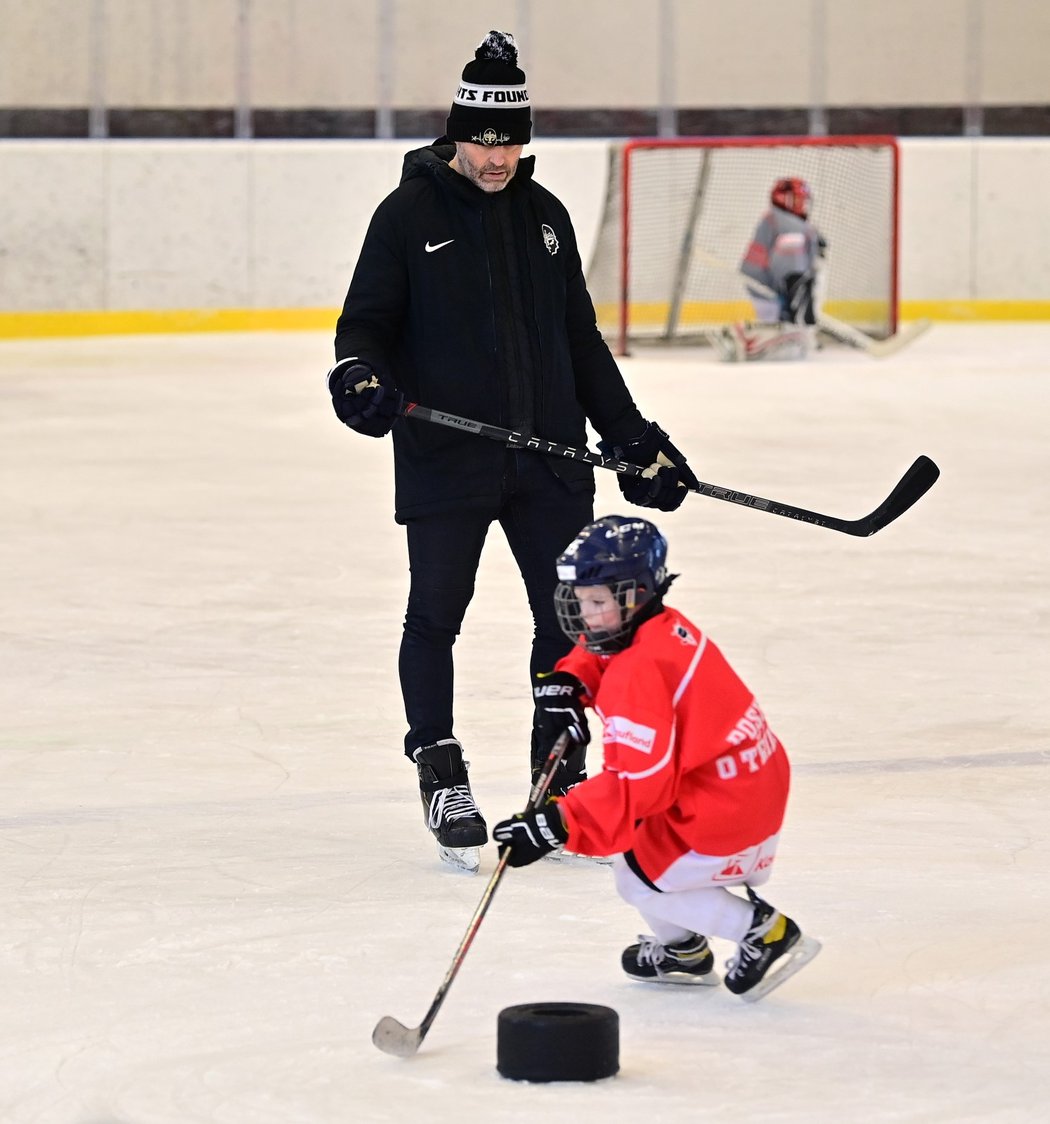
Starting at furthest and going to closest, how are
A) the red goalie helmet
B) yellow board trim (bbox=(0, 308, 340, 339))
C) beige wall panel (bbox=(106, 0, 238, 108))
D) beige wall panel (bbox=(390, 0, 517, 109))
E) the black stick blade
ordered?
beige wall panel (bbox=(390, 0, 517, 109)) → beige wall panel (bbox=(106, 0, 238, 108)) → yellow board trim (bbox=(0, 308, 340, 339)) → the red goalie helmet → the black stick blade

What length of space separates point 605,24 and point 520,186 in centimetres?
1169

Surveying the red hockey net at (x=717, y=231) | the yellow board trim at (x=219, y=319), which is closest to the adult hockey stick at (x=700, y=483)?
the red hockey net at (x=717, y=231)

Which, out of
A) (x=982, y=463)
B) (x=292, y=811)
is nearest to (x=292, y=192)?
(x=982, y=463)

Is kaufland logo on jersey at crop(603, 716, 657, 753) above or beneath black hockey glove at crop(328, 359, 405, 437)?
beneath

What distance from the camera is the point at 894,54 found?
48.6 ft

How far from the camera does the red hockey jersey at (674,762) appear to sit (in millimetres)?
2479

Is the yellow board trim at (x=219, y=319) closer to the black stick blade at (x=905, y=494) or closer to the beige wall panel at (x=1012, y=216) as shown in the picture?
the beige wall panel at (x=1012, y=216)

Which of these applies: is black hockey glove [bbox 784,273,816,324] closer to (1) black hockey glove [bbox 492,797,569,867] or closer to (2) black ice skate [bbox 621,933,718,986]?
(2) black ice skate [bbox 621,933,718,986]

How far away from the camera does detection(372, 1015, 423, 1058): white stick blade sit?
91.8 inches

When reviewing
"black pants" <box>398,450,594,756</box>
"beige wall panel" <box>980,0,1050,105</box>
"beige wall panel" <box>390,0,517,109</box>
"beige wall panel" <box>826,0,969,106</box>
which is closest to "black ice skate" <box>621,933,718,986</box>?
"black pants" <box>398,450,594,756</box>

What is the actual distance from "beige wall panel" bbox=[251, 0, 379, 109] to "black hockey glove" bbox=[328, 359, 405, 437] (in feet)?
37.3

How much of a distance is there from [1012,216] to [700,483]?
1143cm

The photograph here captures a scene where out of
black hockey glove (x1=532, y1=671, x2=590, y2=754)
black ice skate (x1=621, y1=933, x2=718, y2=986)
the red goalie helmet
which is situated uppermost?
the red goalie helmet

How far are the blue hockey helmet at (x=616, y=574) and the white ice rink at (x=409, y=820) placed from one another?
1.46ft
